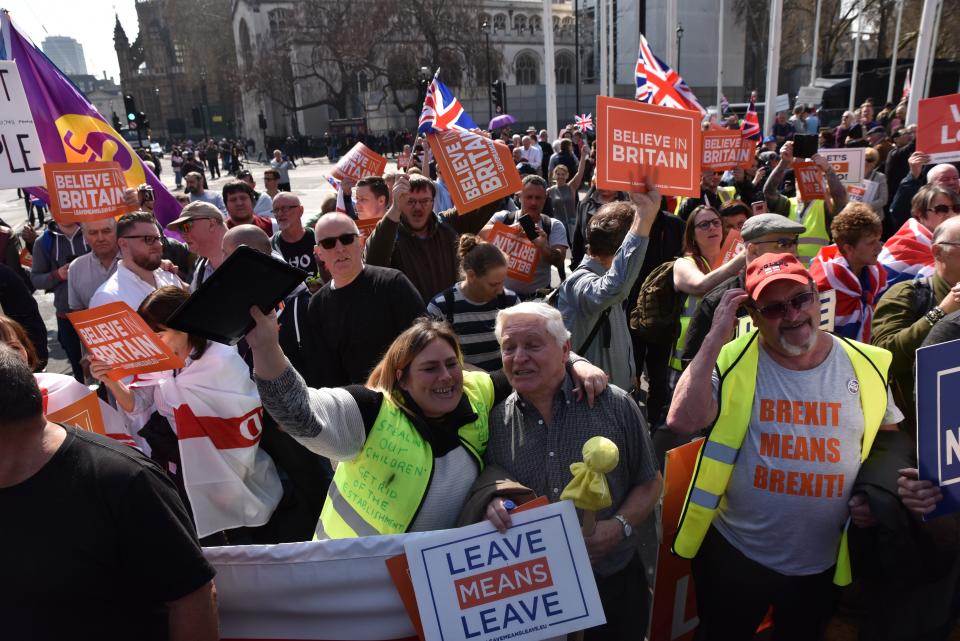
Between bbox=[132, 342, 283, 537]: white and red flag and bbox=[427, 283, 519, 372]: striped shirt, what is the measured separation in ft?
3.63

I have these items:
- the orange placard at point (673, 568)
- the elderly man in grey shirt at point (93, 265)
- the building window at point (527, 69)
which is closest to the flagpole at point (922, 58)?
the orange placard at point (673, 568)

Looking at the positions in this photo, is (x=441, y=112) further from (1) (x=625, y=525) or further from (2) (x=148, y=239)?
(1) (x=625, y=525)

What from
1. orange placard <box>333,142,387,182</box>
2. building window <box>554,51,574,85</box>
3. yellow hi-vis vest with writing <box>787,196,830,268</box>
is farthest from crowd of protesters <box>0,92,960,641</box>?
building window <box>554,51,574,85</box>

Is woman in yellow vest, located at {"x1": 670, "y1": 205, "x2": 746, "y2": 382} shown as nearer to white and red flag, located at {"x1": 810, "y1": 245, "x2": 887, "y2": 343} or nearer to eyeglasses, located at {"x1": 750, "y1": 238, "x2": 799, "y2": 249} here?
eyeglasses, located at {"x1": 750, "y1": 238, "x2": 799, "y2": 249}

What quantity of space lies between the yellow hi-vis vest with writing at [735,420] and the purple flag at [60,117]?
5.31 m

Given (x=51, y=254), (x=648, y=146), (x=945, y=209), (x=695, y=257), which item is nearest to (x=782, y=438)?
(x=648, y=146)

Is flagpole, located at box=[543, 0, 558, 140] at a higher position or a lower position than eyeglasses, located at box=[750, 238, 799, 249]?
higher

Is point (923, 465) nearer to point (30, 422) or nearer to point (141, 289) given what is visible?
point (30, 422)

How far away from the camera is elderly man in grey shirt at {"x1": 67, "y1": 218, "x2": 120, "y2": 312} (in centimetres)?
503

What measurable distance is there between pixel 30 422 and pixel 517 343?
1407mm

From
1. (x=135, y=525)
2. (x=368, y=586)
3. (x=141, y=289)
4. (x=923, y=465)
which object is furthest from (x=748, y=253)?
(x=141, y=289)

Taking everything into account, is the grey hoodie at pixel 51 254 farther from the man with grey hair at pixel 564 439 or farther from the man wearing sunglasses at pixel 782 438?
the man wearing sunglasses at pixel 782 438

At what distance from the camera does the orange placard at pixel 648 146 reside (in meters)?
3.40

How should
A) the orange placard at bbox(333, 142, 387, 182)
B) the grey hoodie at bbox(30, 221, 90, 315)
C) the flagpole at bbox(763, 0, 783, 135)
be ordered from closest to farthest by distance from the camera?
the grey hoodie at bbox(30, 221, 90, 315) → the orange placard at bbox(333, 142, 387, 182) → the flagpole at bbox(763, 0, 783, 135)
